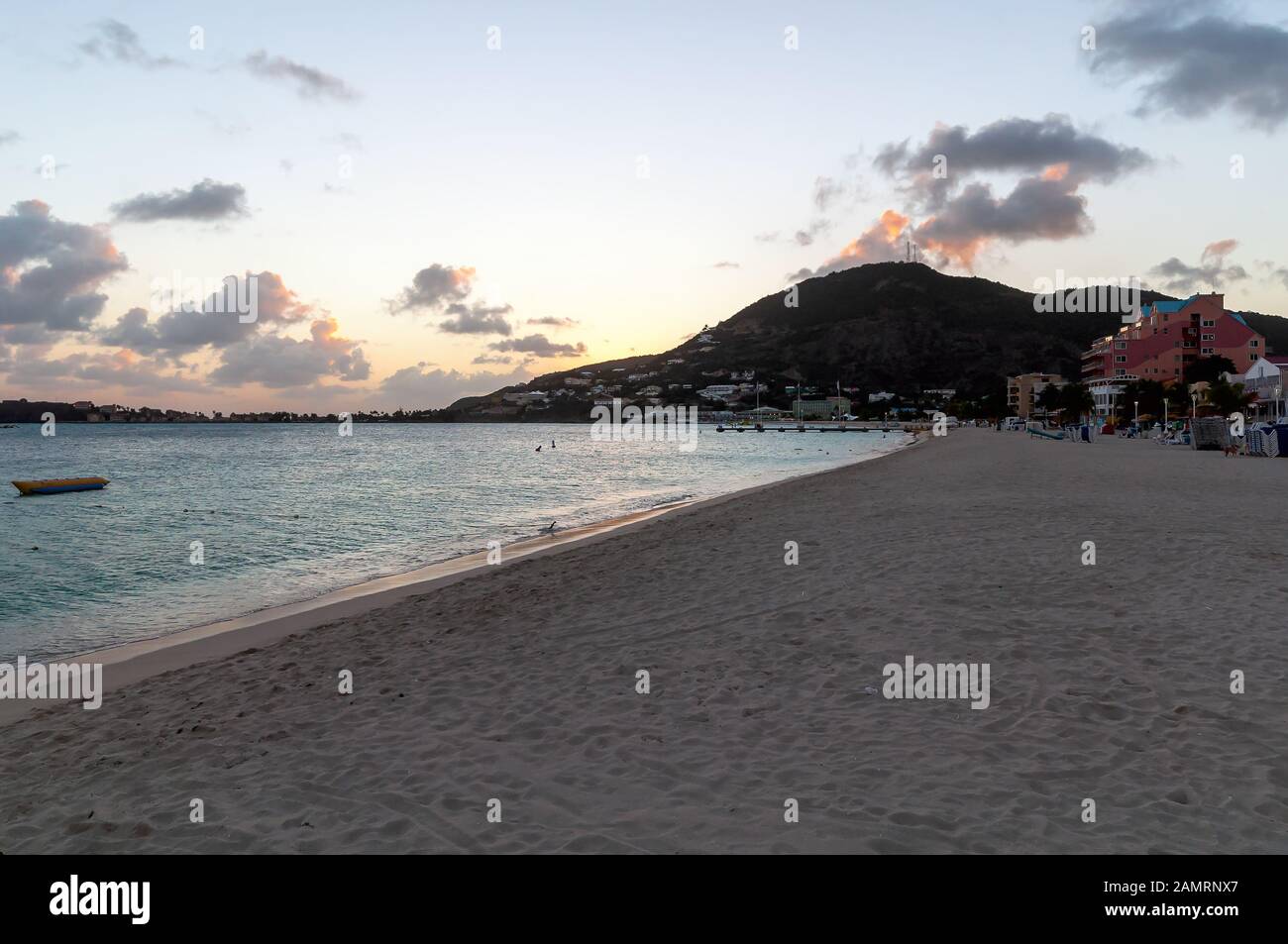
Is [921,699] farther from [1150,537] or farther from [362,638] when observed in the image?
[1150,537]

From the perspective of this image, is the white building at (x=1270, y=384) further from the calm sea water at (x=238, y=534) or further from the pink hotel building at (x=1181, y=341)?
the pink hotel building at (x=1181, y=341)

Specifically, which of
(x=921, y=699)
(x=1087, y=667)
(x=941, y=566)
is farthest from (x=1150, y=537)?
(x=921, y=699)

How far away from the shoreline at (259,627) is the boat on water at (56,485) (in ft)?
113

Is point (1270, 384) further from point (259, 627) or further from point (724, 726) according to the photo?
point (259, 627)

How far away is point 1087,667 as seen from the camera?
7.37 metres

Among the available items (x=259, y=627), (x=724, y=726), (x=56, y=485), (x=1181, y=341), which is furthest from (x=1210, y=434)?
(x=1181, y=341)

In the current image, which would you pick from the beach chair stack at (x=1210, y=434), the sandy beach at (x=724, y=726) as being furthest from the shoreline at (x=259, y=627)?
the beach chair stack at (x=1210, y=434)

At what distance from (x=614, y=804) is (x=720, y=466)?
195 ft

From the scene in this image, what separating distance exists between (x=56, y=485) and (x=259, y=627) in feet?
130

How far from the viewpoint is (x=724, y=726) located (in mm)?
6438

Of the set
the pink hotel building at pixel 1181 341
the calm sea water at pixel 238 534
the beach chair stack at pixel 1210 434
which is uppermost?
the pink hotel building at pixel 1181 341

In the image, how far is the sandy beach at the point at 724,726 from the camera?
190 inches

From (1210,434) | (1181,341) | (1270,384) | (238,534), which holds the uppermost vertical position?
(1181,341)

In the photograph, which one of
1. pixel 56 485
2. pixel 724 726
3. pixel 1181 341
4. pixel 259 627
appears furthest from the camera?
pixel 1181 341
